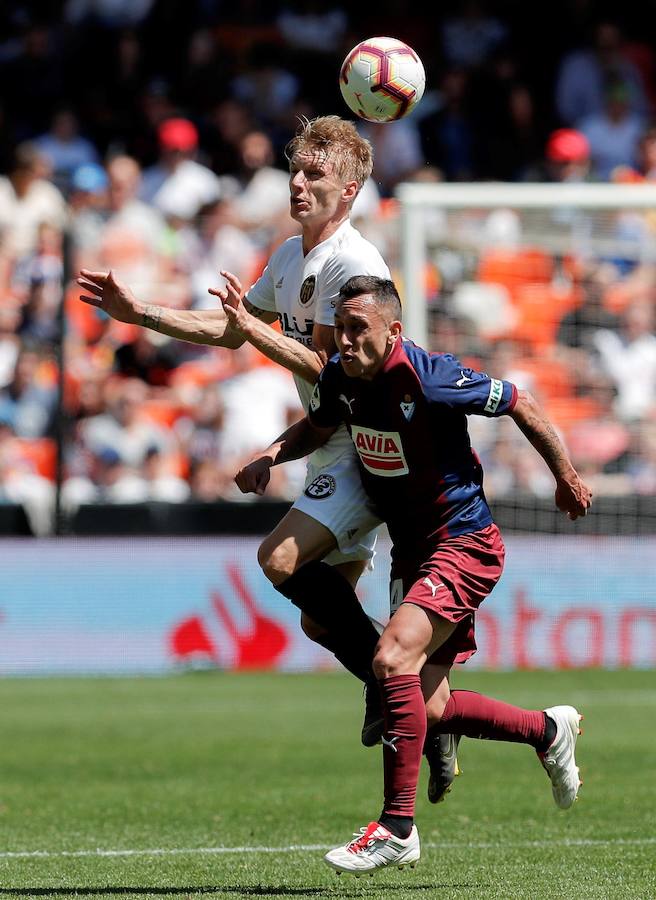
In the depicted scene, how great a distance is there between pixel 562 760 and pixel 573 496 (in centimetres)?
119

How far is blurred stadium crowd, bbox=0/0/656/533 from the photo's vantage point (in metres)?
14.3

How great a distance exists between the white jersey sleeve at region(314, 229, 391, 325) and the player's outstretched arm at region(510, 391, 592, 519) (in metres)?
0.86

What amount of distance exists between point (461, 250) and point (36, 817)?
25.5ft

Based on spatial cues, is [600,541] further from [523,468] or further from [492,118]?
[492,118]

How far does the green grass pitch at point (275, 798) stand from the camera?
615 cm

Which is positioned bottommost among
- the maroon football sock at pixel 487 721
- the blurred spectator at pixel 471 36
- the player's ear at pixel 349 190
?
the maroon football sock at pixel 487 721

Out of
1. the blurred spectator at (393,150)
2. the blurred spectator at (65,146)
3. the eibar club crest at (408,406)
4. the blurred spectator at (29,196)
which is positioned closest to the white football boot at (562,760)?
the eibar club crest at (408,406)

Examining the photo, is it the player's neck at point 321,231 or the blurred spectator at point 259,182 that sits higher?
the blurred spectator at point 259,182

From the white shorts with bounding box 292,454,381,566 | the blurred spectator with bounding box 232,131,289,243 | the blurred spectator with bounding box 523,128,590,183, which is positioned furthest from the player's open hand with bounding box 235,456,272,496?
the blurred spectator with bounding box 523,128,590,183

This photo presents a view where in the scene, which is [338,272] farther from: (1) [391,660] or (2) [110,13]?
(2) [110,13]

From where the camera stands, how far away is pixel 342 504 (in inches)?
264

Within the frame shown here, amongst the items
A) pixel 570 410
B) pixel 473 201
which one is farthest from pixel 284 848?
pixel 570 410

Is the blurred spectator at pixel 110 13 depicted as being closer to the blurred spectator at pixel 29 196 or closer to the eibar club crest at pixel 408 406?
the blurred spectator at pixel 29 196

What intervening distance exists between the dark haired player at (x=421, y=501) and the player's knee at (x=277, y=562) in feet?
0.91
